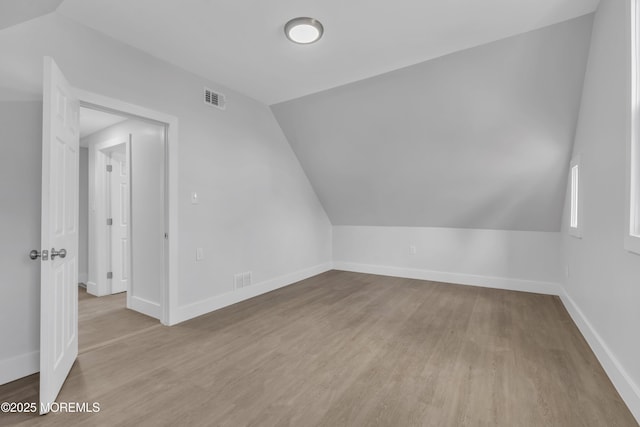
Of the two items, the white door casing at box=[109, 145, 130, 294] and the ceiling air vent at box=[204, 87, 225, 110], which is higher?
the ceiling air vent at box=[204, 87, 225, 110]

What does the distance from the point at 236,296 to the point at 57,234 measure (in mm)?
2115

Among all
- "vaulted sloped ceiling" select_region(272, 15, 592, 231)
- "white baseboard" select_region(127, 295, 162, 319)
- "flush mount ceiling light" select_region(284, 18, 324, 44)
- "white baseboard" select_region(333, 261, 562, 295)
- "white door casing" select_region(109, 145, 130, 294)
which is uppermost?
"flush mount ceiling light" select_region(284, 18, 324, 44)

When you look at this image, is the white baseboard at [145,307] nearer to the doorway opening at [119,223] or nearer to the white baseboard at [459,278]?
the doorway opening at [119,223]

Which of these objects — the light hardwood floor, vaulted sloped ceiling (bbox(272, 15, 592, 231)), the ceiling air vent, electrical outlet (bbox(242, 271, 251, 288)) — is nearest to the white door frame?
the light hardwood floor

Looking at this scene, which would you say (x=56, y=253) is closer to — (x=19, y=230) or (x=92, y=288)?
(x=19, y=230)

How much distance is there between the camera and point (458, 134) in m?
3.55

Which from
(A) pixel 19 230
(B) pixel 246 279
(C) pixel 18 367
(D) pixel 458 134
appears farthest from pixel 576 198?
(C) pixel 18 367

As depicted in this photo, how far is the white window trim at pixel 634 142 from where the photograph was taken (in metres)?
1.64

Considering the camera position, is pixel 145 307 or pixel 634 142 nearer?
pixel 634 142

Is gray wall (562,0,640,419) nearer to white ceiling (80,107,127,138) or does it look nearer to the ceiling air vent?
the ceiling air vent

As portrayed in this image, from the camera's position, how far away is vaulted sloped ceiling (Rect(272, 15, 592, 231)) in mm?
2791

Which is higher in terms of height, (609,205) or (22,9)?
(22,9)

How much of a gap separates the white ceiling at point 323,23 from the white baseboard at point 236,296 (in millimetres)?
2521

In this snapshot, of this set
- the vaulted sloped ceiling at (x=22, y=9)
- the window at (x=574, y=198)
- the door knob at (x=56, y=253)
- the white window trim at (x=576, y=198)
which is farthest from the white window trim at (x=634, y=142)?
the vaulted sloped ceiling at (x=22, y=9)
